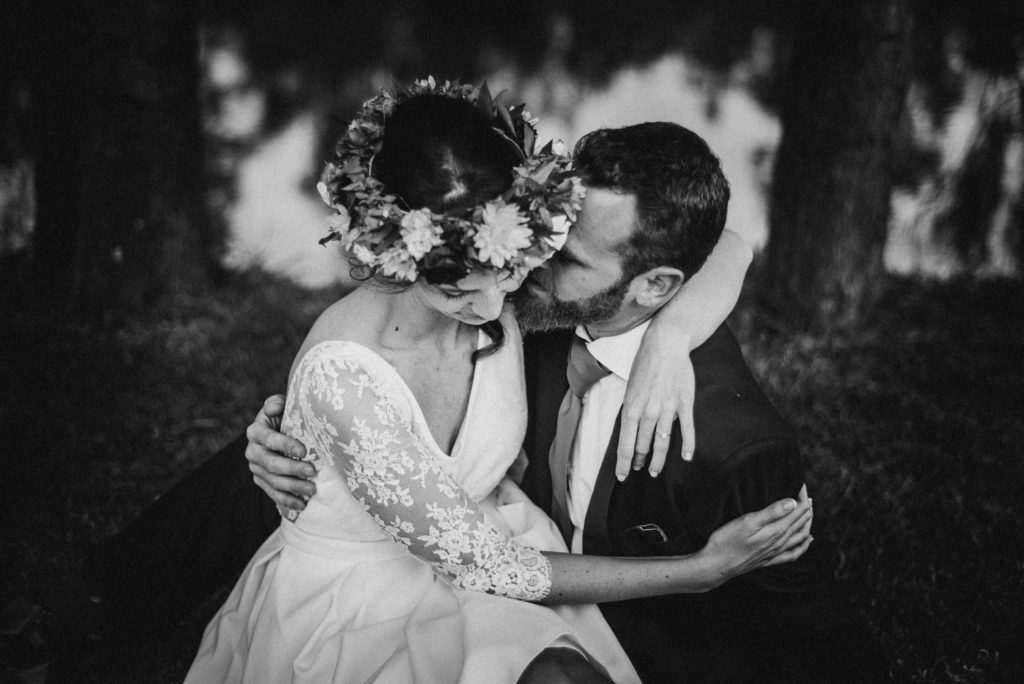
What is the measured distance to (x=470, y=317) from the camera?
83.6 inches

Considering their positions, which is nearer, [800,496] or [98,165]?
[800,496]

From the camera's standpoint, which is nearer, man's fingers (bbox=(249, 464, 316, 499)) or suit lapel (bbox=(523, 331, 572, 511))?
man's fingers (bbox=(249, 464, 316, 499))

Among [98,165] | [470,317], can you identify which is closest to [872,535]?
[470,317]

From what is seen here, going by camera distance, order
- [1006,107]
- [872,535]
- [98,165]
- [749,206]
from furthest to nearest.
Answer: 1. [749,206]
2. [1006,107]
3. [98,165]
4. [872,535]

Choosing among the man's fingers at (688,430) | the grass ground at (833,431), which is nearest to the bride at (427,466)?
the man's fingers at (688,430)

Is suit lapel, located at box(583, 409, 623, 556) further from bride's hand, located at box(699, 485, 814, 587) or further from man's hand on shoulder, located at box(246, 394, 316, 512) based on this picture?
man's hand on shoulder, located at box(246, 394, 316, 512)

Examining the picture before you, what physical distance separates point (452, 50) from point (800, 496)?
5074 millimetres

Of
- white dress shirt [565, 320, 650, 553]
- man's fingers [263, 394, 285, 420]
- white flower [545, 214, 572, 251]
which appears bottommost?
white dress shirt [565, 320, 650, 553]

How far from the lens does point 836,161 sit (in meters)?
4.47

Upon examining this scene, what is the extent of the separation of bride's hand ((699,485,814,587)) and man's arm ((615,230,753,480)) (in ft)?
0.72

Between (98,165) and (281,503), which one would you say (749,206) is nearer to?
(98,165)

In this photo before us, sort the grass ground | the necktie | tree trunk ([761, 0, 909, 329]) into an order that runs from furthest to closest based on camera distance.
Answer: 1. tree trunk ([761, 0, 909, 329])
2. the grass ground
3. the necktie

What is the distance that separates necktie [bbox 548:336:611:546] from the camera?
2.46m

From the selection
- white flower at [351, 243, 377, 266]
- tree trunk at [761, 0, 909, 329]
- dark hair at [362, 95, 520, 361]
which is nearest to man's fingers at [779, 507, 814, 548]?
dark hair at [362, 95, 520, 361]
